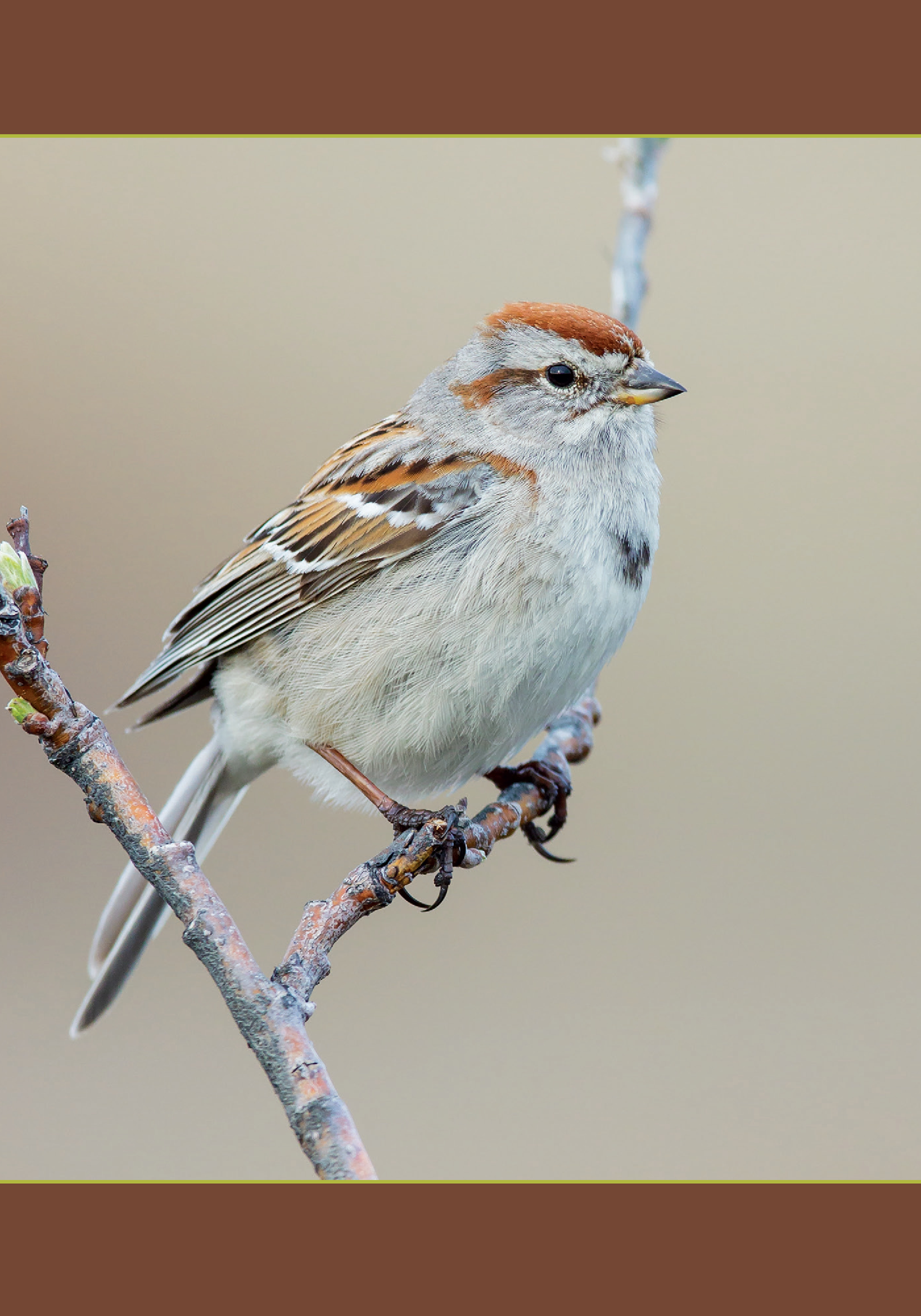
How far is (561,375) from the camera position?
303cm

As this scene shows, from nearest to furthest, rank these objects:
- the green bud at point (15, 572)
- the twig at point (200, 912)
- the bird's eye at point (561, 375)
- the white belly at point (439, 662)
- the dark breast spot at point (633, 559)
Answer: the twig at point (200, 912)
the green bud at point (15, 572)
the white belly at point (439, 662)
the dark breast spot at point (633, 559)
the bird's eye at point (561, 375)

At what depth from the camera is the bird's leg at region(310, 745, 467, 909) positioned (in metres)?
2.45

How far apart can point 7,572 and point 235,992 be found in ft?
2.35

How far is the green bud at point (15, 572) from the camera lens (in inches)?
68.3

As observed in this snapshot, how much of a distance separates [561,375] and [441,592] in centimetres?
70

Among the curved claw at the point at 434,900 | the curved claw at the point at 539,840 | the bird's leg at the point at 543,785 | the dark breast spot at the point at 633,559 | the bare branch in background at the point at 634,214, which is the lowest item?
the curved claw at the point at 434,900

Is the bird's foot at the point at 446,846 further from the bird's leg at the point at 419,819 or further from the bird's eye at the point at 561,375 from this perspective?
the bird's eye at the point at 561,375

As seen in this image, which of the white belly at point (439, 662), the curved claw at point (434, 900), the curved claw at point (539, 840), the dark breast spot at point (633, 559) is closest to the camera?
the curved claw at point (434, 900)

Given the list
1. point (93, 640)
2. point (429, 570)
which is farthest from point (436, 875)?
point (93, 640)

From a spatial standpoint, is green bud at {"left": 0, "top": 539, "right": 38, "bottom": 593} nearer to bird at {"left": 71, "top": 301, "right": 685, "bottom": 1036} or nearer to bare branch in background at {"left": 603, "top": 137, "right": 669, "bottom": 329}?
bird at {"left": 71, "top": 301, "right": 685, "bottom": 1036}

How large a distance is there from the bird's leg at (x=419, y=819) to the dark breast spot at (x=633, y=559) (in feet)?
2.49

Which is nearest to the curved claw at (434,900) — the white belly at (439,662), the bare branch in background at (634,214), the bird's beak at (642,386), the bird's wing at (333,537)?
the white belly at (439,662)

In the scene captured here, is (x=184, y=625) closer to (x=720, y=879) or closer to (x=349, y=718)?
(x=349, y=718)

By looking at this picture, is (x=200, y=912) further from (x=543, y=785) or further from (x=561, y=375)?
(x=561, y=375)
